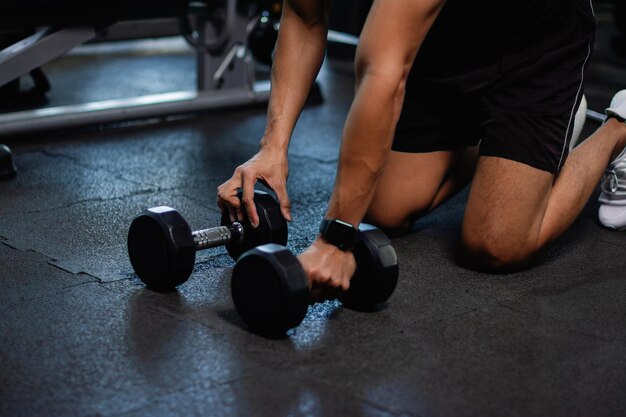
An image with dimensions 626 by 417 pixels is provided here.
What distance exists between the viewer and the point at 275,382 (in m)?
1.19

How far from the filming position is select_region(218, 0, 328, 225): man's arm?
1.57 meters

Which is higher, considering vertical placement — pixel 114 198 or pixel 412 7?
pixel 412 7

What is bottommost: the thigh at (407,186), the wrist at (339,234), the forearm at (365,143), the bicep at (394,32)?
the thigh at (407,186)

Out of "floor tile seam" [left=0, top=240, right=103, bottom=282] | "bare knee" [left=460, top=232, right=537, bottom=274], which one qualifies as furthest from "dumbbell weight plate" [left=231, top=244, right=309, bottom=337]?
"bare knee" [left=460, top=232, right=537, bottom=274]

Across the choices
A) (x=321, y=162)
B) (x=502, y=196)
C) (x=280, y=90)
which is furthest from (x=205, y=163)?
(x=502, y=196)

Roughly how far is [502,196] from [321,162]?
94 cm

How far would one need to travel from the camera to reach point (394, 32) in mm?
1302

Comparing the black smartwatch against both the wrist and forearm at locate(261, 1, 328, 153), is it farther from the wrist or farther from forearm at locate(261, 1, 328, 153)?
forearm at locate(261, 1, 328, 153)

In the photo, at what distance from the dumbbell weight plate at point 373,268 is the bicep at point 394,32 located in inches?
Answer: 10.3

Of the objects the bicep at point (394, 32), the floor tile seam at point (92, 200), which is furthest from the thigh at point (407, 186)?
the floor tile seam at point (92, 200)

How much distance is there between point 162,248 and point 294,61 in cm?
46

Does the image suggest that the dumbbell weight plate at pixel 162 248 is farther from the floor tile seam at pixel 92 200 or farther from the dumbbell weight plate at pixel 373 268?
the floor tile seam at pixel 92 200

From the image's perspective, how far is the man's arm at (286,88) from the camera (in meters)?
1.57

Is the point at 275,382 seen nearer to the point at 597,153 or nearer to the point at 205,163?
the point at 597,153
